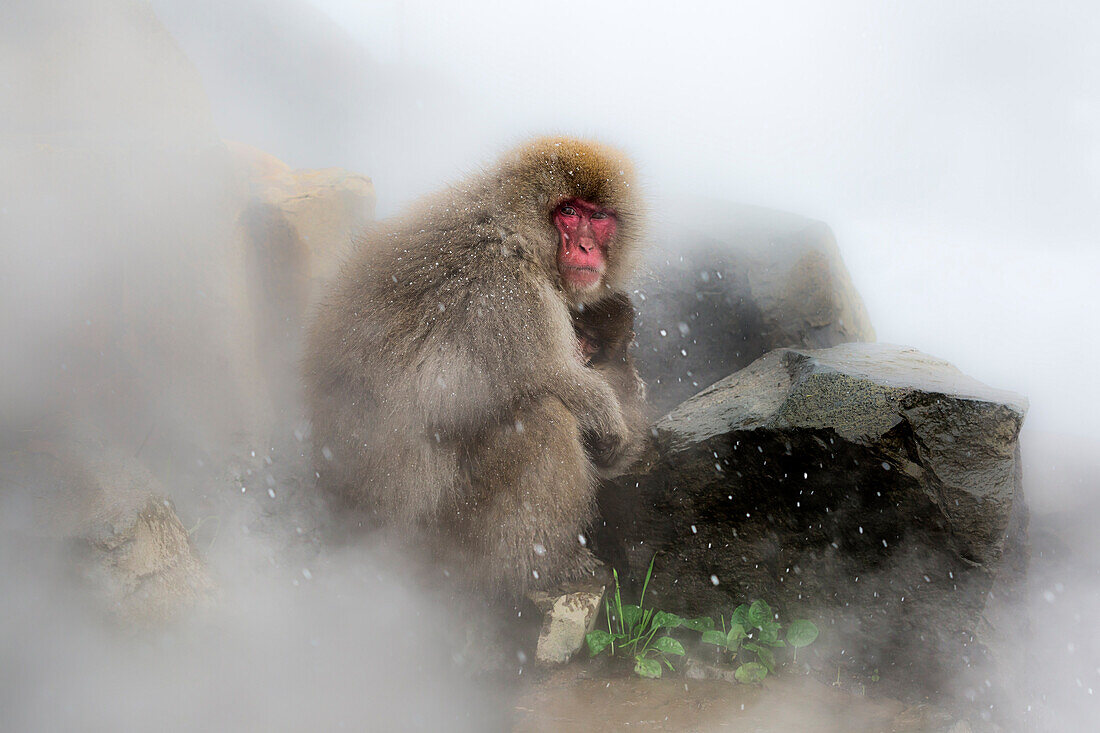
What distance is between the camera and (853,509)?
2236 millimetres

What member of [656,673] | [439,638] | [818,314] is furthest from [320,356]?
[818,314]

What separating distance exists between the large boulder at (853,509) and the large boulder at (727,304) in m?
0.91

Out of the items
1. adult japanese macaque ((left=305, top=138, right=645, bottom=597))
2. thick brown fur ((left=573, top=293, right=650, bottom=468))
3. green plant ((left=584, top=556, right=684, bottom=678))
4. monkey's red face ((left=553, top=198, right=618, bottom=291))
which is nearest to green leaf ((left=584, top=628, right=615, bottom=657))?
green plant ((left=584, top=556, right=684, bottom=678))

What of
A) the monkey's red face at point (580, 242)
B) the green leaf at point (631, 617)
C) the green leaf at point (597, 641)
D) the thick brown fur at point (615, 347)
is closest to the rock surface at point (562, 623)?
the green leaf at point (597, 641)

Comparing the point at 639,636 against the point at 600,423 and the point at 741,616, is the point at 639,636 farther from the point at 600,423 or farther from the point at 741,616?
the point at 600,423

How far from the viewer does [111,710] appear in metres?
1.80

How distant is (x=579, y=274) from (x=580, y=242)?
11 centimetres

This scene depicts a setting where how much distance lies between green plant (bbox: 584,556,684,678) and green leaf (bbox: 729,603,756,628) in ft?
0.61

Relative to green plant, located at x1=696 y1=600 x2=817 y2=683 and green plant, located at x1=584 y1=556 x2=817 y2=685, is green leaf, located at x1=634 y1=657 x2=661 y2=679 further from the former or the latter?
green plant, located at x1=696 y1=600 x2=817 y2=683

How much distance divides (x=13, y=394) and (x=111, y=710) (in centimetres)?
86

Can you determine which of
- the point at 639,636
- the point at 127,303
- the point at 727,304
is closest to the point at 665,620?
the point at 639,636

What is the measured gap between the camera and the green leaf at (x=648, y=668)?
2299mm

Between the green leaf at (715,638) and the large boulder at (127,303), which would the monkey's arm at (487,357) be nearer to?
the large boulder at (127,303)

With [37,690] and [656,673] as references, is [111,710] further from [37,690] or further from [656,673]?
[656,673]
